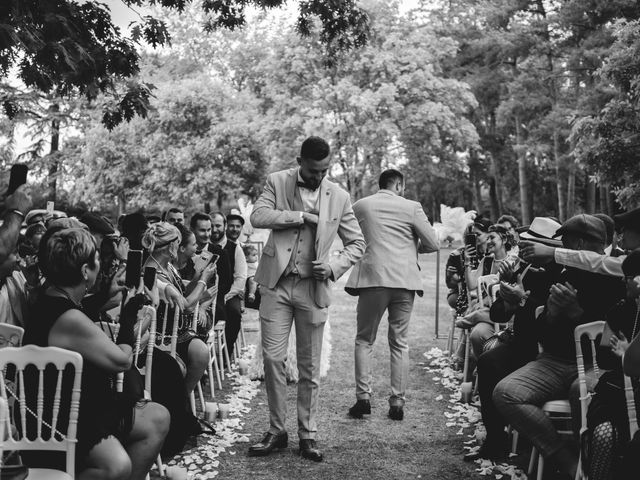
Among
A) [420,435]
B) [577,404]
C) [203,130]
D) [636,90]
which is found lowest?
[420,435]

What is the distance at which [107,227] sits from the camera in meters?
5.88

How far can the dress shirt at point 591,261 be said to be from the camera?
3.91 meters

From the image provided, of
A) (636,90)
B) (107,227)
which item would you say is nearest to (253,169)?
(636,90)

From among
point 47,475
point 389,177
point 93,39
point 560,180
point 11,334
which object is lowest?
point 47,475

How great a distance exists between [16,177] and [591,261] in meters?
3.31

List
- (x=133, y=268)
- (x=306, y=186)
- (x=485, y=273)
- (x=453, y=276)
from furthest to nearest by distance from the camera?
(x=453, y=276), (x=485, y=273), (x=306, y=186), (x=133, y=268)

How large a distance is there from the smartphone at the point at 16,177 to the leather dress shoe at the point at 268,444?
8.04 feet

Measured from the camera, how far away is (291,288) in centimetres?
498

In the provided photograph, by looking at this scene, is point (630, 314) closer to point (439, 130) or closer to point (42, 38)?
point (42, 38)

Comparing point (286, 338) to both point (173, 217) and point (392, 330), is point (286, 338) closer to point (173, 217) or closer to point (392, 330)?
point (392, 330)

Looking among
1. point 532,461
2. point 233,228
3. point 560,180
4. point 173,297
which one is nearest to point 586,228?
point 532,461

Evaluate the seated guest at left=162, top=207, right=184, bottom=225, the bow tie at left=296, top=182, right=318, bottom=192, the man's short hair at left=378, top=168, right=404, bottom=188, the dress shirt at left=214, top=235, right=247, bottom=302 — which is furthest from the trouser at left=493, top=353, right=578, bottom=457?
the dress shirt at left=214, top=235, right=247, bottom=302

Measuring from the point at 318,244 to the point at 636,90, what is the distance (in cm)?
620

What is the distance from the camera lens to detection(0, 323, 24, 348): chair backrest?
3.49 metres
